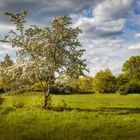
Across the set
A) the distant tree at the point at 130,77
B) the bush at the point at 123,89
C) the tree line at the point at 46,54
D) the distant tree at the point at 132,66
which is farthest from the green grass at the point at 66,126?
the distant tree at the point at 132,66

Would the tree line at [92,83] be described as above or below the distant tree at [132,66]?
below

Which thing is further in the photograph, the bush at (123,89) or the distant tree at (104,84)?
the distant tree at (104,84)

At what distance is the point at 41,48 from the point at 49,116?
10.4m

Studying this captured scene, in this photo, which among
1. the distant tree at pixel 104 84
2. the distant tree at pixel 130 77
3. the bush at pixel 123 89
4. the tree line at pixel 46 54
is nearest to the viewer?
the tree line at pixel 46 54

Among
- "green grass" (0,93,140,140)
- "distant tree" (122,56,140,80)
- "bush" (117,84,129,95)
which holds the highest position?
"distant tree" (122,56,140,80)

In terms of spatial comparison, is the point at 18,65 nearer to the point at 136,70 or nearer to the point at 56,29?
the point at 56,29

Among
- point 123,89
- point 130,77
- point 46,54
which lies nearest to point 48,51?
point 46,54

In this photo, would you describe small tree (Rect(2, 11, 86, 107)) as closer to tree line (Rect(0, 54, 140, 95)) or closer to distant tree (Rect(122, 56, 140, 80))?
tree line (Rect(0, 54, 140, 95))

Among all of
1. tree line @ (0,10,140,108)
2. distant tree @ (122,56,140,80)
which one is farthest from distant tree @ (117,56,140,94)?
tree line @ (0,10,140,108)

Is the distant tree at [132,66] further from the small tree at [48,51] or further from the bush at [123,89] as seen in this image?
the small tree at [48,51]

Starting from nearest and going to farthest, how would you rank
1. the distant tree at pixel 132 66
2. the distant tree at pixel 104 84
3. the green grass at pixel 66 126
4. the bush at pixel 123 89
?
1. the green grass at pixel 66 126
2. the bush at pixel 123 89
3. the distant tree at pixel 104 84
4. the distant tree at pixel 132 66

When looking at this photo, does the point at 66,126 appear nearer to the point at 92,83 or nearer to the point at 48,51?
the point at 48,51

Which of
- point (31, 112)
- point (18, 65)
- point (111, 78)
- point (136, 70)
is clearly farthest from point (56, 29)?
point (136, 70)

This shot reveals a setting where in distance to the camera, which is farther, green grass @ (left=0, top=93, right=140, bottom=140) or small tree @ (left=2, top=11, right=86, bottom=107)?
small tree @ (left=2, top=11, right=86, bottom=107)
